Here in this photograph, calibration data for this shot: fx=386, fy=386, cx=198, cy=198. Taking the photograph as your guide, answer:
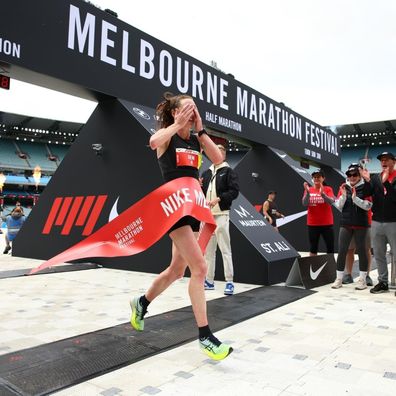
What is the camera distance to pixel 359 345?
2455 mm

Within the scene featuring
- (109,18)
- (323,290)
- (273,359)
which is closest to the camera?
(273,359)

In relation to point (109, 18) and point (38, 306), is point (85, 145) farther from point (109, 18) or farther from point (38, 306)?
point (38, 306)

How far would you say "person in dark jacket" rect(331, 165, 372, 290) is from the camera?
463cm

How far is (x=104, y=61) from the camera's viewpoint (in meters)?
5.48

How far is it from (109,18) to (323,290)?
4.69 m

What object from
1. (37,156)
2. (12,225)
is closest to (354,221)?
(12,225)

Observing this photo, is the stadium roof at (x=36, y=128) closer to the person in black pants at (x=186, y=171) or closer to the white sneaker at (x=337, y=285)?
the white sneaker at (x=337, y=285)

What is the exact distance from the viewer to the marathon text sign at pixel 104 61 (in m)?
4.62

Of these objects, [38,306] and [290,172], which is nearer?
[38,306]

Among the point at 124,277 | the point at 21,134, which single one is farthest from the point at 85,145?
the point at 21,134

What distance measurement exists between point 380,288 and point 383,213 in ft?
2.82

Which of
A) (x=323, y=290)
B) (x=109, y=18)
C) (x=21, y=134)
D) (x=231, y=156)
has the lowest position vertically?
(x=323, y=290)

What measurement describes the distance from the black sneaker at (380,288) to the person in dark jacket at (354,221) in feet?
0.65

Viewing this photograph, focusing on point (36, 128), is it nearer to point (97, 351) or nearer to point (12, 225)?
point (12, 225)
